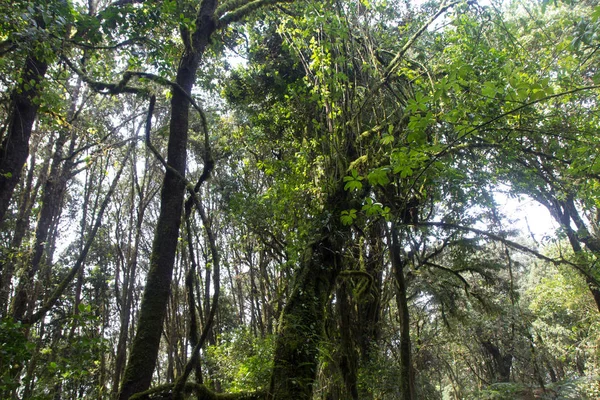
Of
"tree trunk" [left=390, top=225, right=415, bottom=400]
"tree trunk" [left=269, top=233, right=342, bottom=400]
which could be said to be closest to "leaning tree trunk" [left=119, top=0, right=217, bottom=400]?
"tree trunk" [left=269, top=233, right=342, bottom=400]

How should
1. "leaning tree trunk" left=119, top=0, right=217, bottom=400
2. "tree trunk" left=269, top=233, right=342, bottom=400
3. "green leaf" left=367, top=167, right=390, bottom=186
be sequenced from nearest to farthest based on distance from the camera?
"leaning tree trunk" left=119, top=0, right=217, bottom=400 → "green leaf" left=367, top=167, right=390, bottom=186 → "tree trunk" left=269, top=233, right=342, bottom=400

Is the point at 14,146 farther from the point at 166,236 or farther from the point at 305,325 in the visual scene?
the point at 305,325

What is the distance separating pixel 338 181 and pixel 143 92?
1.97m

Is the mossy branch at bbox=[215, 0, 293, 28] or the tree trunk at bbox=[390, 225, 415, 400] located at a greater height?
the mossy branch at bbox=[215, 0, 293, 28]

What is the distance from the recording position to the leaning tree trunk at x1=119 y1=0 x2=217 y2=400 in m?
2.24

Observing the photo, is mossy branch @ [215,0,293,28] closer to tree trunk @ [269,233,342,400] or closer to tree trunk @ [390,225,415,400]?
tree trunk @ [269,233,342,400]

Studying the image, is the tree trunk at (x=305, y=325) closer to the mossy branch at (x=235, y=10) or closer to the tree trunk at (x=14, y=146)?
the mossy branch at (x=235, y=10)

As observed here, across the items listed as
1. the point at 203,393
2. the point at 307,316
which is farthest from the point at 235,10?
the point at 203,393

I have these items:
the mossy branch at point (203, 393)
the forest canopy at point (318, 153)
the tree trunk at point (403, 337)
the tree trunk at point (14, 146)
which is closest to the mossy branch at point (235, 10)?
the forest canopy at point (318, 153)

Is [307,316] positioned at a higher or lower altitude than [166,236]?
lower

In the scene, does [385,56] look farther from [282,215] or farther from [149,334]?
[149,334]

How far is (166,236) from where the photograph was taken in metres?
2.54

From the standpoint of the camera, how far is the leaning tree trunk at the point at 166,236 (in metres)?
2.24

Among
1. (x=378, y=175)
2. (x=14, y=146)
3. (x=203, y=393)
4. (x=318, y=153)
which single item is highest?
(x=318, y=153)
